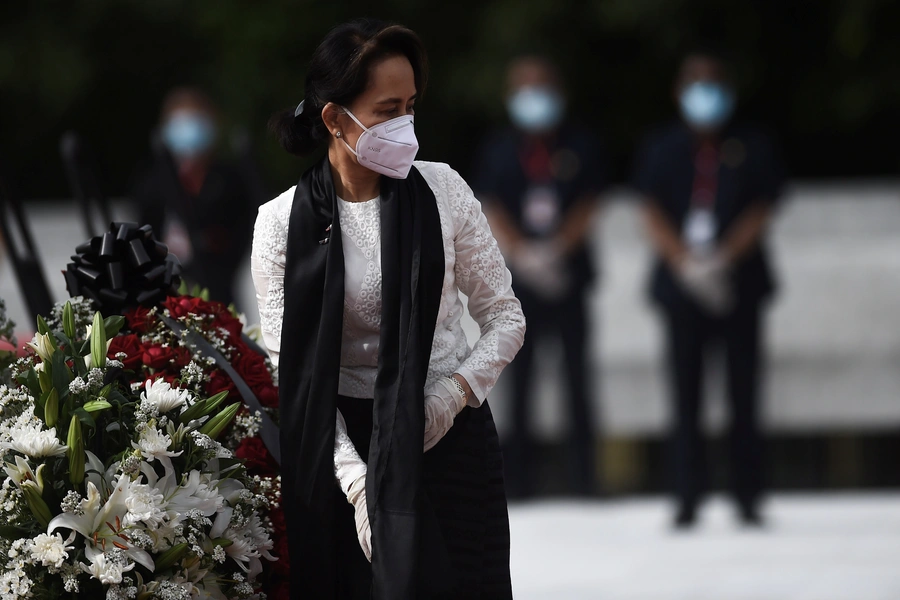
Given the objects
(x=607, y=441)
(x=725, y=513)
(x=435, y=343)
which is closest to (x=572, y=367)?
(x=725, y=513)

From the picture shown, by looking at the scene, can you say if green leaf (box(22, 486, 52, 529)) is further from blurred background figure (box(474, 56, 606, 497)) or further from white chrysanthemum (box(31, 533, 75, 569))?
blurred background figure (box(474, 56, 606, 497))

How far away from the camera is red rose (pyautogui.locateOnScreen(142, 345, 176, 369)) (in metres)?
2.78

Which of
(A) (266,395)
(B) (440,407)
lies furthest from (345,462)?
(A) (266,395)

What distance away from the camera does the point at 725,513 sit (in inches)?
264

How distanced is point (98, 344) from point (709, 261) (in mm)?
4362

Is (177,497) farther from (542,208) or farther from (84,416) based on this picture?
(542,208)

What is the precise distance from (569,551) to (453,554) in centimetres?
328

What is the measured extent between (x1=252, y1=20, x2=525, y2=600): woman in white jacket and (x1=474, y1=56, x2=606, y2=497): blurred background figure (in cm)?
430

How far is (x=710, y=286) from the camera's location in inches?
254

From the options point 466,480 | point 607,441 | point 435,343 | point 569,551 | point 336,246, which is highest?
point 336,246

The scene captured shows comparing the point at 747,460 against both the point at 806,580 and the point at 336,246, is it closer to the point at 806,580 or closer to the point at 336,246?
the point at 806,580

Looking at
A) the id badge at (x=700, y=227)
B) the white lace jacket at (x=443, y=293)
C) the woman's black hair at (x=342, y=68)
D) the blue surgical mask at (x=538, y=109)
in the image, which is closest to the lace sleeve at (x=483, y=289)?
the white lace jacket at (x=443, y=293)

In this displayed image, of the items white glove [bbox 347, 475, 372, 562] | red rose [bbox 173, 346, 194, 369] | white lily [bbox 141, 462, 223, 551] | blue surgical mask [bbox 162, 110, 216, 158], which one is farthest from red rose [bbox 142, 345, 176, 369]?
blue surgical mask [bbox 162, 110, 216, 158]

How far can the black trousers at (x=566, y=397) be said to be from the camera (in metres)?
7.01
